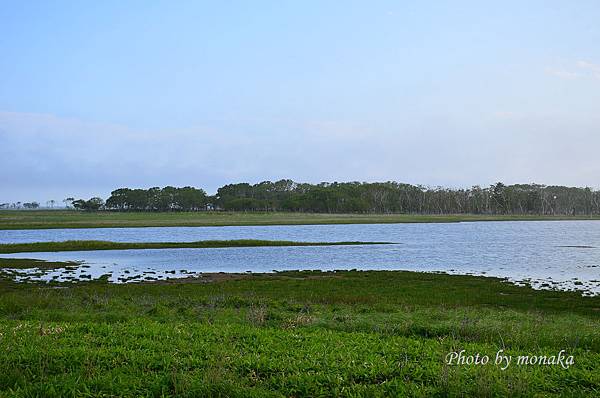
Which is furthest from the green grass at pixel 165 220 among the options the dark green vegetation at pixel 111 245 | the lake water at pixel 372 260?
the lake water at pixel 372 260

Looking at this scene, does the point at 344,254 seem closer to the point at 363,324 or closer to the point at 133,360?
the point at 363,324

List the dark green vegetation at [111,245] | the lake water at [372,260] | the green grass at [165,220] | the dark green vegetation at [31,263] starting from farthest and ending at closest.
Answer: the green grass at [165,220], the dark green vegetation at [111,245], the dark green vegetation at [31,263], the lake water at [372,260]

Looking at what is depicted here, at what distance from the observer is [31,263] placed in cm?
4606

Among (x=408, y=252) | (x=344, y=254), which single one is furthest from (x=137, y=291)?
(x=408, y=252)

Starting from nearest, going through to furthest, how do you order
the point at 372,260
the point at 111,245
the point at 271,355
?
the point at 271,355 → the point at 372,260 → the point at 111,245

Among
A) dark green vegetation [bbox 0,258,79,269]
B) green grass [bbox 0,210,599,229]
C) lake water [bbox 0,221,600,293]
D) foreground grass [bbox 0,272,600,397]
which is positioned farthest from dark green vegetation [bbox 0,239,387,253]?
foreground grass [bbox 0,272,600,397]

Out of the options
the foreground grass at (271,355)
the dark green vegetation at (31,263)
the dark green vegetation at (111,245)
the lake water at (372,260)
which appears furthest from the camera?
the dark green vegetation at (111,245)

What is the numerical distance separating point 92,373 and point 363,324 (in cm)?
734

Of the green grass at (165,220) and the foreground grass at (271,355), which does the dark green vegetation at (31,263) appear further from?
the green grass at (165,220)

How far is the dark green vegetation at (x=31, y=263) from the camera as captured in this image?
145 feet

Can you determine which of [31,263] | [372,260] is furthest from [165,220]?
[372,260]

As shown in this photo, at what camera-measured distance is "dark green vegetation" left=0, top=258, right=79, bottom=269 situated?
145 ft

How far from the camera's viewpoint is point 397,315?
17.0m

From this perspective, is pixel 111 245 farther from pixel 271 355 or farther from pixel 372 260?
pixel 271 355
